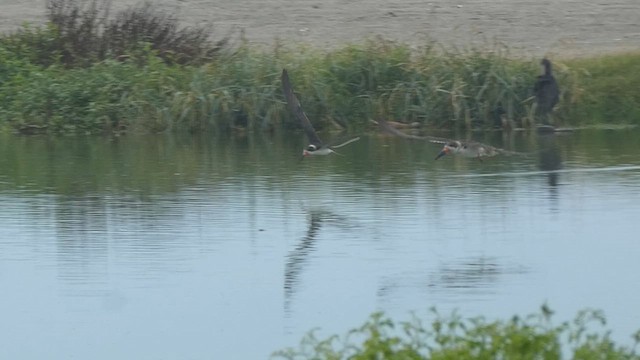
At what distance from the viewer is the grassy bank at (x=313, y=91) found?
20.3 meters

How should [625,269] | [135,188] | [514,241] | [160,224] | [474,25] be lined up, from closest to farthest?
1. [625,269]
2. [514,241]
3. [160,224]
4. [135,188]
5. [474,25]

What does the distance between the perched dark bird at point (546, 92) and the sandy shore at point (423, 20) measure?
3283 millimetres

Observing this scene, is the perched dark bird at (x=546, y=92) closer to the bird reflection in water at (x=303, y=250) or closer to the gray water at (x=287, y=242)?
the gray water at (x=287, y=242)

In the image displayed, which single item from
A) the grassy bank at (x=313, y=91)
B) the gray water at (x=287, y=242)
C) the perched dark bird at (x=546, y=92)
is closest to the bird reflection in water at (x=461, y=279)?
the gray water at (x=287, y=242)

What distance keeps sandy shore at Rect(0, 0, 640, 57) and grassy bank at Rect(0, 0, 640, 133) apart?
266 centimetres

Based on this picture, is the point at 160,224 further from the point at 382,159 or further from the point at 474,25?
the point at 474,25

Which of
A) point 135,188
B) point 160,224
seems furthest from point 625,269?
point 135,188

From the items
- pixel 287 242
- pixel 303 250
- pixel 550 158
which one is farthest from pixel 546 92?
pixel 303 250

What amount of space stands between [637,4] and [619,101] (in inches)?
281

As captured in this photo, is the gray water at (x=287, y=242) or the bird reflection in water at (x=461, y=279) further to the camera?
the bird reflection in water at (x=461, y=279)

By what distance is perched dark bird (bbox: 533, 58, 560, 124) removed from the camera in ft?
64.1

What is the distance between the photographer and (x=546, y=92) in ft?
64.8

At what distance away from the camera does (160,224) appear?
13766 mm

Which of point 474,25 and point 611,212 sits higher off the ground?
point 474,25
